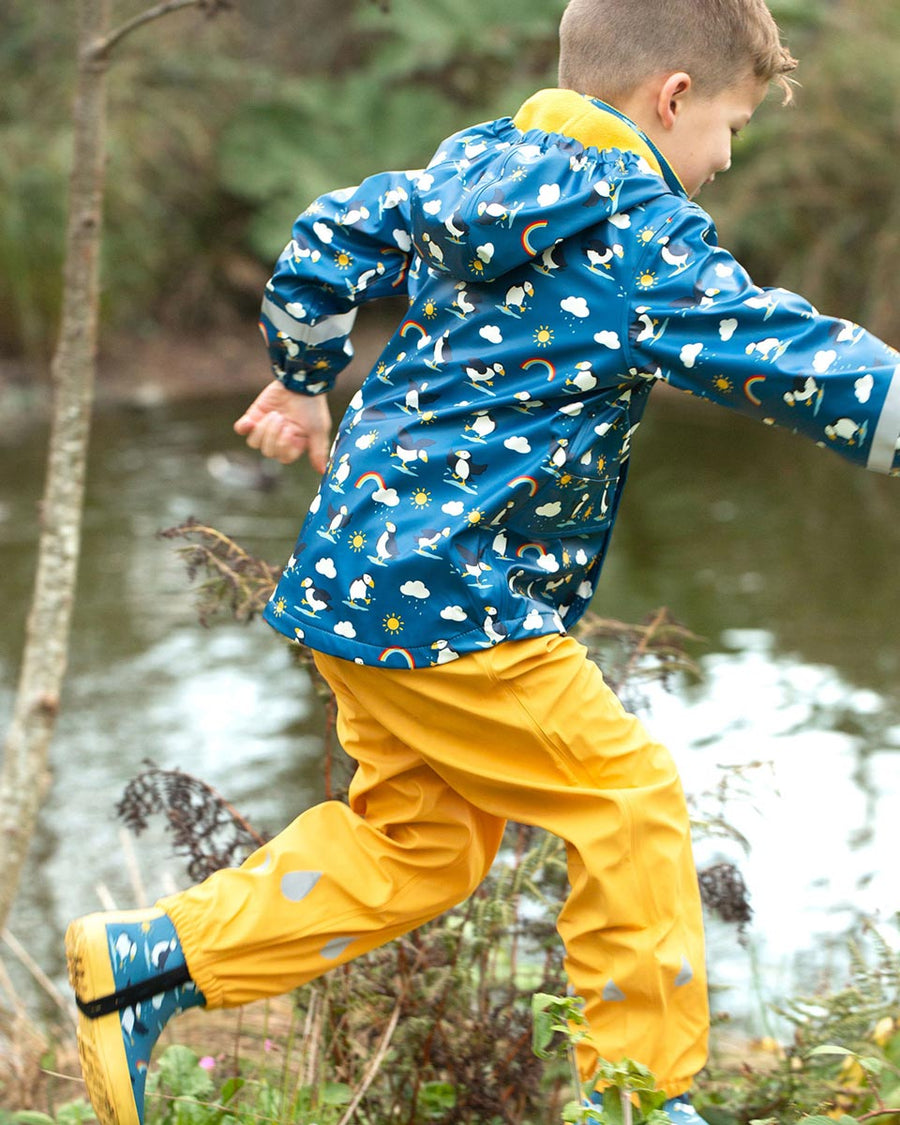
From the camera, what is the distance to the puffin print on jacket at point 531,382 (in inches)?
62.3

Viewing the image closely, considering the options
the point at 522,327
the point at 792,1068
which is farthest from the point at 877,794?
the point at 522,327

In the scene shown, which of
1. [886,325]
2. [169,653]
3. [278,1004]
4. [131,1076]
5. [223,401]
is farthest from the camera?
[223,401]

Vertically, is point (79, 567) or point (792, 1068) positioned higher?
point (792, 1068)

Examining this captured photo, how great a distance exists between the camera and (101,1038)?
5.91 feet

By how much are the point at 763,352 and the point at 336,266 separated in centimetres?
69

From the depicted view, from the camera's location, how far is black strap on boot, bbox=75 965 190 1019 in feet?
5.93

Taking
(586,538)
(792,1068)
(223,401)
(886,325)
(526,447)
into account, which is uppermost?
(526,447)

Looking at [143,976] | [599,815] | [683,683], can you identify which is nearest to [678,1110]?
[599,815]

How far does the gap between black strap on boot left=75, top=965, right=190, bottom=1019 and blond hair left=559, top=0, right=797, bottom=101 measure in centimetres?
123

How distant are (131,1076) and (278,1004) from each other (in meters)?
1.04

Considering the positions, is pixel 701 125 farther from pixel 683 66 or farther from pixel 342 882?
pixel 342 882

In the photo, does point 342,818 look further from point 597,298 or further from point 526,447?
point 597,298

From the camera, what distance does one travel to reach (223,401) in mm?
9398

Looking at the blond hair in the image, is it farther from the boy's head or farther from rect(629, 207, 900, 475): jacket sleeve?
rect(629, 207, 900, 475): jacket sleeve
